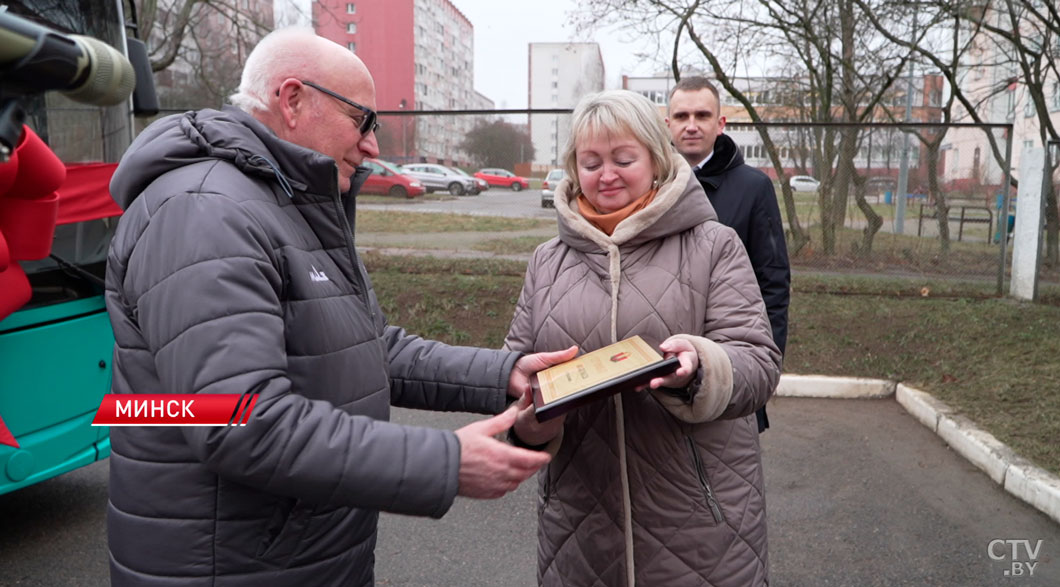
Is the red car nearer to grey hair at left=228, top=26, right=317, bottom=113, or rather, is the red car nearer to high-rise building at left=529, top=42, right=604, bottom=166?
grey hair at left=228, top=26, right=317, bottom=113

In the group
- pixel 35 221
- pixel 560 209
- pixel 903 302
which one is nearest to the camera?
pixel 560 209

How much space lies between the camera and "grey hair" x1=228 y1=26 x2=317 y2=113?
1737 millimetres

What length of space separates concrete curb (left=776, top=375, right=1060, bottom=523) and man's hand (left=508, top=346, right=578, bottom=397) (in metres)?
3.40

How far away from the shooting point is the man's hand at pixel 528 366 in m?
2.12

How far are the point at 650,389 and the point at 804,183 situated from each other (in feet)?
26.5

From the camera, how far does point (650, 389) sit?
6.98 feet

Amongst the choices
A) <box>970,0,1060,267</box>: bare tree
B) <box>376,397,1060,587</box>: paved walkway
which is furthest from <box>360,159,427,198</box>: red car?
<box>970,0,1060,267</box>: bare tree

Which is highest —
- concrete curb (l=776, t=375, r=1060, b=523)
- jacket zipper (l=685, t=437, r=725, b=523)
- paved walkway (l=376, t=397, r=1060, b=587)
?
jacket zipper (l=685, t=437, r=725, b=523)

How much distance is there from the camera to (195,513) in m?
1.55

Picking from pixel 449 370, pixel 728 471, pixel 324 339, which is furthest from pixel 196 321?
pixel 728 471

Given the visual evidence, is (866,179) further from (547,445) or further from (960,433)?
(547,445)

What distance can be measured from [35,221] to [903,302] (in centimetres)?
822

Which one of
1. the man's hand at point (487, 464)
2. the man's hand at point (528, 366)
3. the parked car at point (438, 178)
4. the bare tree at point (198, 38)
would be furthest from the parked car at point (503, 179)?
the man's hand at point (487, 464)

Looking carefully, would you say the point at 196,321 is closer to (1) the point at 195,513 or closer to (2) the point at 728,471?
(1) the point at 195,513
